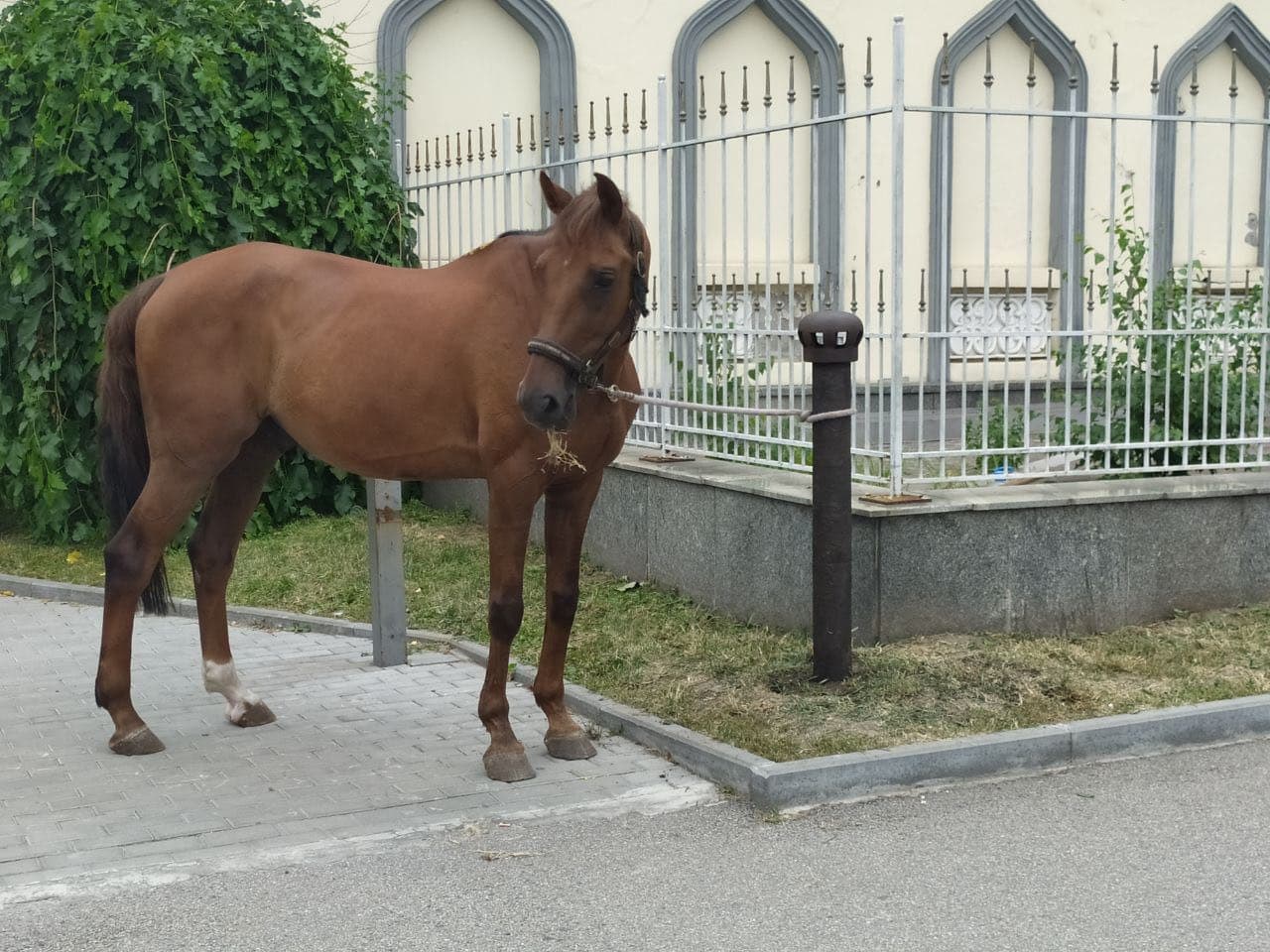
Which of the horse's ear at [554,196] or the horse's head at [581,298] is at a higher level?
the horse's ear at [554,196]

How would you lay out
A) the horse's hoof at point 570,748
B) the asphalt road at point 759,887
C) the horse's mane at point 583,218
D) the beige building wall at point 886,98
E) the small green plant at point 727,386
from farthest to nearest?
1. the beige building wall at point 886,98
2. the small green plant at point 727,386
3. the horse's hoof at point 570,748
4. the horse's mane at point 583,218
5. the asphalt road at point 759,887

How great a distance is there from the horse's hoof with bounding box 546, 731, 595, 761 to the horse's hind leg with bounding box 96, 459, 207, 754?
4.82 feet

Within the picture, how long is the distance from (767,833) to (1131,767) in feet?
4.86

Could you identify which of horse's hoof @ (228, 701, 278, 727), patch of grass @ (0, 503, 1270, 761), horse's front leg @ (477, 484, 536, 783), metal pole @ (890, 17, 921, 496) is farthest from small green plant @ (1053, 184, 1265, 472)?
horse's hoof @ (228, 701, 278, 727)

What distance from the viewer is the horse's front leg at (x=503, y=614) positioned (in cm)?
484

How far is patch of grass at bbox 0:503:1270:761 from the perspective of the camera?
5367 millimetres

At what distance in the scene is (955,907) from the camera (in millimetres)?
3891

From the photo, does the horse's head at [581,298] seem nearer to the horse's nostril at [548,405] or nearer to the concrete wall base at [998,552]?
the horse's nostril at [548,405]

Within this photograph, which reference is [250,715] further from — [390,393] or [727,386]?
[727,386]

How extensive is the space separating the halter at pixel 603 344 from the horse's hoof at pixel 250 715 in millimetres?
2055

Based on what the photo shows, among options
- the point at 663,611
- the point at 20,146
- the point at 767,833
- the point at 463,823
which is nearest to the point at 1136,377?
the point at 663,611

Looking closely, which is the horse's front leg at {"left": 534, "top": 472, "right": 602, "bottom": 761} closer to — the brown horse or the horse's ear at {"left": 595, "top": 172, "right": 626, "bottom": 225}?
the brown horse

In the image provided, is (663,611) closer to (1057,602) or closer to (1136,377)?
(1057,602)

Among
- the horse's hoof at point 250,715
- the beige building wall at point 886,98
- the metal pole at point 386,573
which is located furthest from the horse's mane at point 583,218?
the beige building wall at point 886,98
